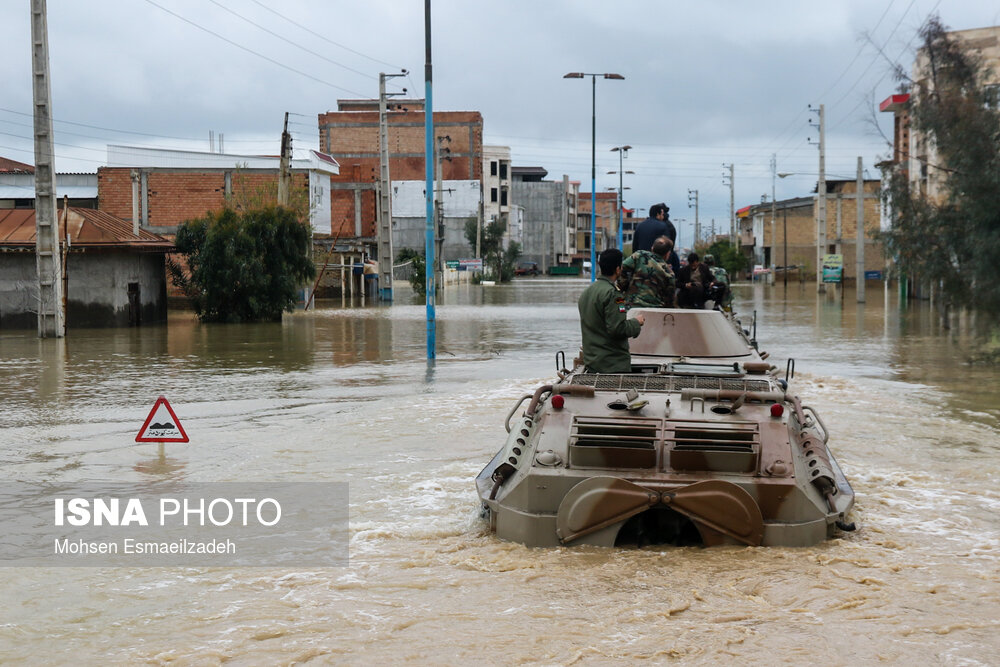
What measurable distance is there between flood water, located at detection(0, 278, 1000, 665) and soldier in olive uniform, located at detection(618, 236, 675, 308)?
2299 millimetres

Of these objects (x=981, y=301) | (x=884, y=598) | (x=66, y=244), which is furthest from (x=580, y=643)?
(x=66, y=244)

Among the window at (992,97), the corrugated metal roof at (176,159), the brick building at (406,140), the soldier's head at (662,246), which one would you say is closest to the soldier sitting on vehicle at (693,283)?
the soldier's head at (662,246)

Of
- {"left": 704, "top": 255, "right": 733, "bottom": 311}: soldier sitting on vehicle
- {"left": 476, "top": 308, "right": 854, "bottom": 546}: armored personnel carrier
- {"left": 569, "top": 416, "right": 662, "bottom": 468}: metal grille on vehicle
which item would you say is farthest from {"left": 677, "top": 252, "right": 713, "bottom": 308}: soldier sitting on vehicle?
{"left": 569, "top": 416, "right": 662, "bottom": 468}: metal grille on vehicle

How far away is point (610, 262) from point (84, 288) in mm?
25128

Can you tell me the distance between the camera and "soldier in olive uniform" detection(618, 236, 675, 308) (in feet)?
42.1

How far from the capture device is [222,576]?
7.41 metres

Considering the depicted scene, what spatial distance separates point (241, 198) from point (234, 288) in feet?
17.9

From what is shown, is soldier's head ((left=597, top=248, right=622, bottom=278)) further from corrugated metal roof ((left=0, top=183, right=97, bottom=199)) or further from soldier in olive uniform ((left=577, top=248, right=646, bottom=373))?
corrugated metal roof ((left=0, top=183, right=97, bottom=199))

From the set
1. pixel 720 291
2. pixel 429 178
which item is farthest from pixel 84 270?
pixel 720 291

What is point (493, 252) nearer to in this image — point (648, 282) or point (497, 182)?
point (497, 182)

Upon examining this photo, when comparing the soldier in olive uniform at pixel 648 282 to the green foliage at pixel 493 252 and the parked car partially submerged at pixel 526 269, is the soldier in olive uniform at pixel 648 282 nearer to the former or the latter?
the green foliage at pixel 493 252

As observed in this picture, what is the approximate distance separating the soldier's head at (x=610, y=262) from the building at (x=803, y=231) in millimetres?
66636

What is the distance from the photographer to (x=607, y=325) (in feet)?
31.4

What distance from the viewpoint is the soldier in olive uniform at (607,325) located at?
9539 mm
